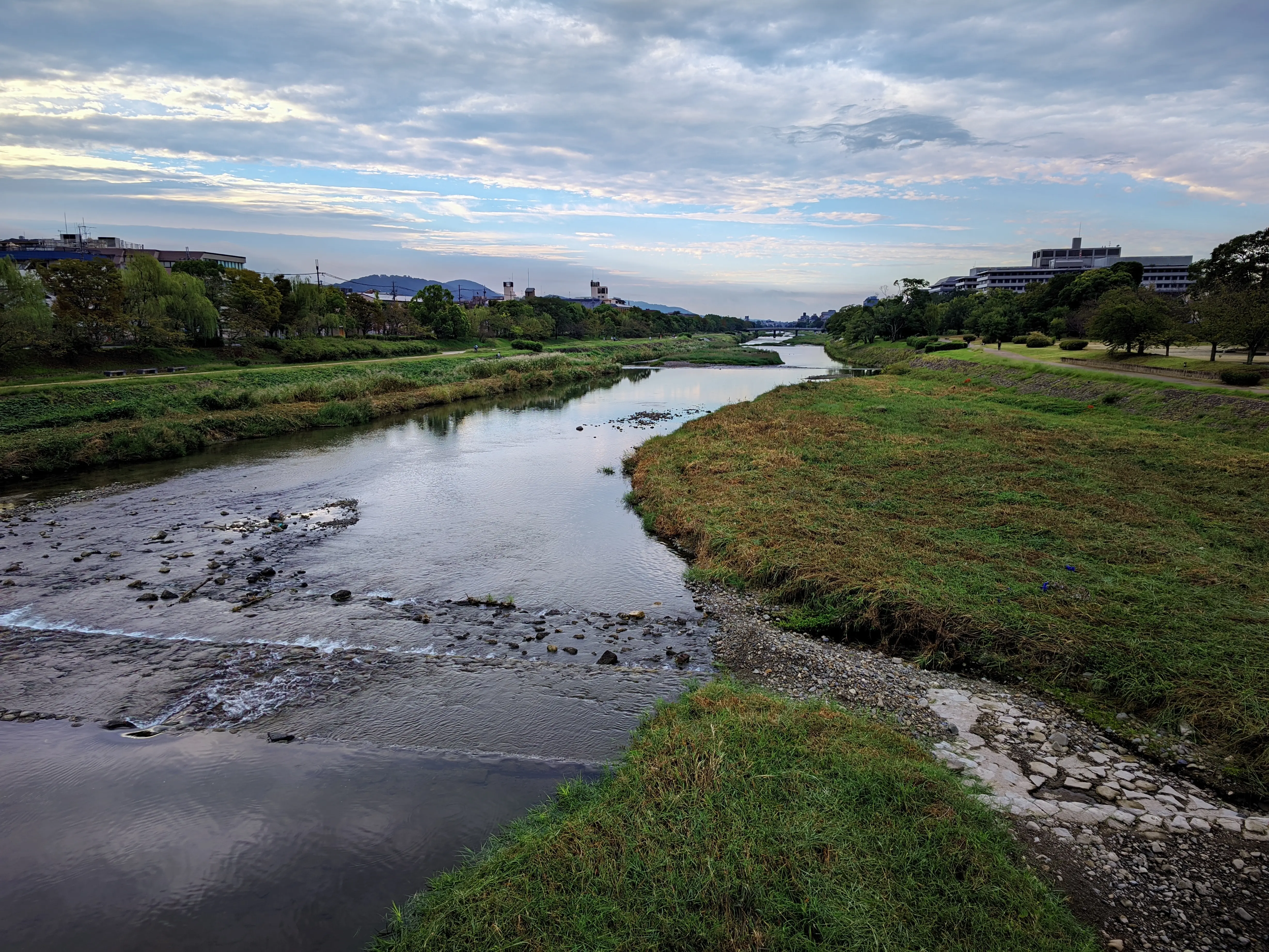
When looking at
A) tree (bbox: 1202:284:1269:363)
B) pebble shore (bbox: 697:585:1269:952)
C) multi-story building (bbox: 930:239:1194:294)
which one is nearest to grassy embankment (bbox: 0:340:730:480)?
pebble shore (bbox: 697:585:1269:952)

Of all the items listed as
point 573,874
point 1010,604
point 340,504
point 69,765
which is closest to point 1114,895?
point 573,874

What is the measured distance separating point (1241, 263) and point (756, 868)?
246 feet

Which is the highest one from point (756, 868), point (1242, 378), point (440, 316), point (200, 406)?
point (440, 316)

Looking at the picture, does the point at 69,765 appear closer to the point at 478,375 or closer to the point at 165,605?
the point at 165,605

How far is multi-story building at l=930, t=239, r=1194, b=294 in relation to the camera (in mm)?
150625

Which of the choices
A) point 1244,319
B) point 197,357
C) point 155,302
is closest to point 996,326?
point 1244,319

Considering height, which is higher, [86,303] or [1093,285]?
[1093,285]

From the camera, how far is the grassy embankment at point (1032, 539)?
8.94 metres

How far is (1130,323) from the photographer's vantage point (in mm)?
38375

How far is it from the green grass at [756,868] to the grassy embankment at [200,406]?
1036 inches

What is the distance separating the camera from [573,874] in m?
5.78

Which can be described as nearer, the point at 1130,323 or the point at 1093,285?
the point at 1130,323

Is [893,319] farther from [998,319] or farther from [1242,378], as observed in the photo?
[1242,378]

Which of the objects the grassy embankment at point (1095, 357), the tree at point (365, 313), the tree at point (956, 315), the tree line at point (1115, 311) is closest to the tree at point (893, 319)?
the tree line at point (1115, 311)
